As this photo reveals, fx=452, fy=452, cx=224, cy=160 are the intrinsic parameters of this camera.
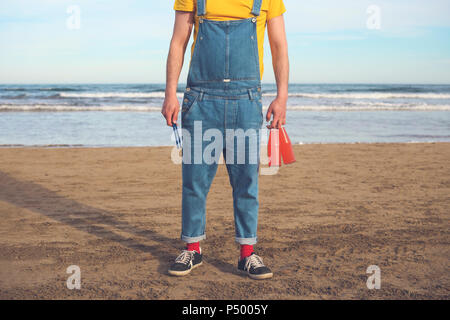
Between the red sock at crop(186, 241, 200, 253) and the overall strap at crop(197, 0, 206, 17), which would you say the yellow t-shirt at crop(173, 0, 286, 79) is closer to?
the overall strap at crop(197, 0, 206, 17)

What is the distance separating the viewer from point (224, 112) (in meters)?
2.88

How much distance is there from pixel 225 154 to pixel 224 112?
0.31m

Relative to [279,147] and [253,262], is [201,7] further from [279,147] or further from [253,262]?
[253,262]

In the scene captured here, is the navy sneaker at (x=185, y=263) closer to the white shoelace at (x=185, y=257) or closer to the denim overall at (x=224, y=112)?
the white shoelace at (x=185, y=257)

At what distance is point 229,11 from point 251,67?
372 mm

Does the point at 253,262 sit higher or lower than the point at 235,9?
lower

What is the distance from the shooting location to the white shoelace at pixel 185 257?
3.04 meters

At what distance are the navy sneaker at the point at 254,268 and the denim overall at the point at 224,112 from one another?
22cm

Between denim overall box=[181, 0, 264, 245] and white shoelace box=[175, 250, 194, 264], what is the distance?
25cm

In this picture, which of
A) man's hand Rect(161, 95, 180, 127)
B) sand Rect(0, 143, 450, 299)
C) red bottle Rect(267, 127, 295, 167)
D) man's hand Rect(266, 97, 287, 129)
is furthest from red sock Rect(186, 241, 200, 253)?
man's hand Rect(266, 97, 287, 129)

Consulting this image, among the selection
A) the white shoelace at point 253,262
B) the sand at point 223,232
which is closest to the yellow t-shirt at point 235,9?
the white shoelace at point 253,262

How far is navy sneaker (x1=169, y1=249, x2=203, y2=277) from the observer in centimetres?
297

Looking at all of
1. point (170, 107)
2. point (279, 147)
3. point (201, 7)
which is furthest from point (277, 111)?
point (201, 7)

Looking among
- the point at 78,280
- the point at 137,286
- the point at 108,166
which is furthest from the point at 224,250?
the point at 108,166
